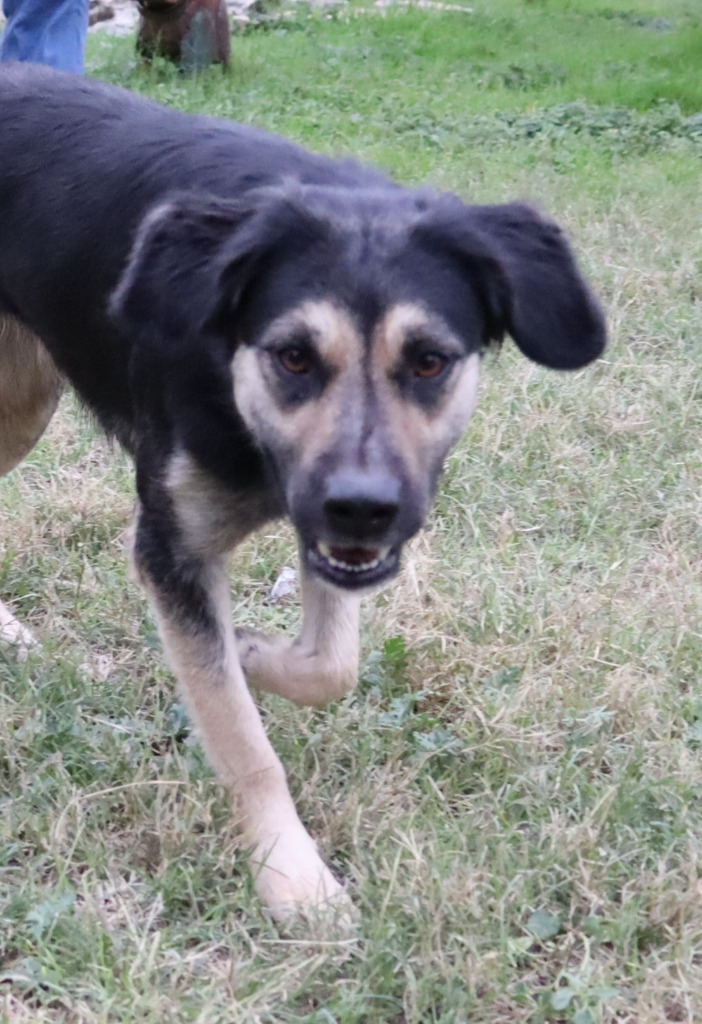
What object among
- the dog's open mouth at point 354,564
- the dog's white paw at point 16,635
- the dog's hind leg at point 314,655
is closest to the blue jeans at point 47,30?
Answer: the dog's white paw at point 16,635

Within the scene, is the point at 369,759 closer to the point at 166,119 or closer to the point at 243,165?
the point at 243,165

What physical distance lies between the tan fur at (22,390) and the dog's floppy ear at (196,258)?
1.01 m

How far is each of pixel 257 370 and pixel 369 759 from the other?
1.09 meters

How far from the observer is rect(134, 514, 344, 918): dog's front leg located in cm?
274

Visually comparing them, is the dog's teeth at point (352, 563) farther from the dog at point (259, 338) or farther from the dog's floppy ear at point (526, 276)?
the dog's floppy ear at point (526, 276)

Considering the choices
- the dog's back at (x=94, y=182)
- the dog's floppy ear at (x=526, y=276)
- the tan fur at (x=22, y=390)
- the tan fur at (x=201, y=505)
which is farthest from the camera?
the tan fur at (x=22, y=390)

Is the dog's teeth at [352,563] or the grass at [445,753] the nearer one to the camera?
the grass at [445,753]

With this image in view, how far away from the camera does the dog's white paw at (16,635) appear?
355 cm

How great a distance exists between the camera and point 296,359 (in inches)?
97.6

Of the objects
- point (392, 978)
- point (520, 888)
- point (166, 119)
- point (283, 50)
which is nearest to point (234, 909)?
point (392, 978)

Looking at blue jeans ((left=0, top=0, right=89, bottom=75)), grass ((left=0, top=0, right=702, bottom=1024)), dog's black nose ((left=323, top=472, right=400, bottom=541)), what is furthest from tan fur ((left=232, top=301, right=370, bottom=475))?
blue jeans ((left=0, top=0, right=89, bottom=75))

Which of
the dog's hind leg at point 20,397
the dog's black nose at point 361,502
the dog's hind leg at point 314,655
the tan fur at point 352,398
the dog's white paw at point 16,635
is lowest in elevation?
the dog's white paw at point 16,635

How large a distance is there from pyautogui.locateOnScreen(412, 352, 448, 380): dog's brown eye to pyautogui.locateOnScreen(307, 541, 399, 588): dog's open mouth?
0.38 metres

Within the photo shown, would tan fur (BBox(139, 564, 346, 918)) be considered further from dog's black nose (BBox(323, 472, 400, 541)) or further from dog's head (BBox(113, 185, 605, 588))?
dog's black nose (BBox(323, 472, 400, 541))
